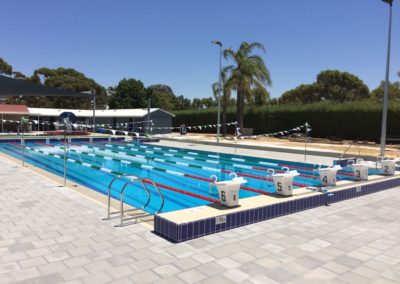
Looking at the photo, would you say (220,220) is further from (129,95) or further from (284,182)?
(129,95)

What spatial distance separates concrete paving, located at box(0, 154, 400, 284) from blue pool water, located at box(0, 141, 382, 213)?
8.07 feet

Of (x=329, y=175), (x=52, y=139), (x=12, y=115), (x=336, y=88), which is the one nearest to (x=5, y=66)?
(x=12, y=115)

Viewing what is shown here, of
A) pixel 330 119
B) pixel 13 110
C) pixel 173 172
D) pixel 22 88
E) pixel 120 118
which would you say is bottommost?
pixel 173 172

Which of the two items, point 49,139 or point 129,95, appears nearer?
point 49,139

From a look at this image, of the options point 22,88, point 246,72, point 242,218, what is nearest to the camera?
point 242,218

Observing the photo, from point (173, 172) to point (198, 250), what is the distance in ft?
17.9

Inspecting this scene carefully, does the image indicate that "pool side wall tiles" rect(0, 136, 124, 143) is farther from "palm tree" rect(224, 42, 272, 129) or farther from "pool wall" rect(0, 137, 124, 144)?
"palm tree" rect(224, 42, 272, 129)

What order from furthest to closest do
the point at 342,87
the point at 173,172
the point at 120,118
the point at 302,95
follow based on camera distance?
1. the point at 302,95
2. the point at 342,87
3. the point at 120,118
4. the point at 173,172

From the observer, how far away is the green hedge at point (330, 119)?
23047 mm

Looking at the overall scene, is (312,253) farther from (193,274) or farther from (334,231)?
(193,274)

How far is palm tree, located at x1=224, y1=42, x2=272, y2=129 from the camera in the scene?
83.6ft

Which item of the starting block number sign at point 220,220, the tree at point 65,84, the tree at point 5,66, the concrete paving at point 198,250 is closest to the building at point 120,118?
the tree at point 65,84

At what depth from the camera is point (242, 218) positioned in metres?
4.90

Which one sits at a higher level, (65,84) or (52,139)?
(65,84)
